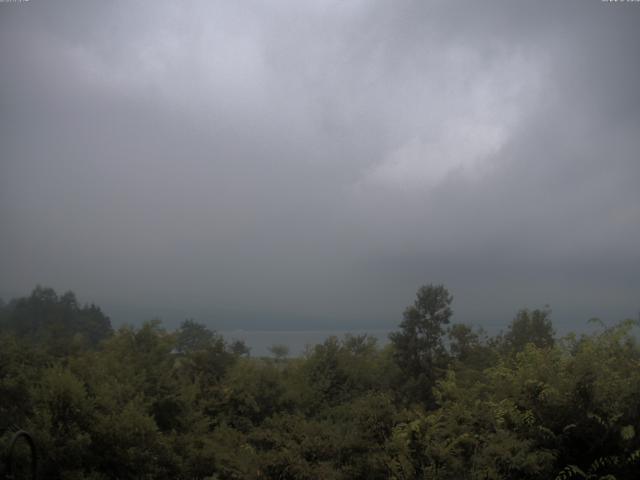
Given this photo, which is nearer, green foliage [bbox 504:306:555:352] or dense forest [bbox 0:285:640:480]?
dense forest [bbox 0:285:640:480]

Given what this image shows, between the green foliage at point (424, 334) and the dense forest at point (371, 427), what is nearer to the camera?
the dense forest at point (371, 427)

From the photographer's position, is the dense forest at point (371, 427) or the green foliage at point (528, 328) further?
the green foliage at point (528, 328)

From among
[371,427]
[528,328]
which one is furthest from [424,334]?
[371,427]

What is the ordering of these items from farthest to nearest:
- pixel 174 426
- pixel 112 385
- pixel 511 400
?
1. pixel 174 426
2. pixel 112 385
3. pixel 511 400

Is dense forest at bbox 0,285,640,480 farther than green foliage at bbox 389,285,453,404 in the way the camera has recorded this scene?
No

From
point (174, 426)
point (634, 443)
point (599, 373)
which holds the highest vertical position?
point (599, 373)

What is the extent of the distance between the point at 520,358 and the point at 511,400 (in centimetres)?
129

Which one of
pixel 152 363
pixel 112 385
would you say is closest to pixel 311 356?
pixel 152 363

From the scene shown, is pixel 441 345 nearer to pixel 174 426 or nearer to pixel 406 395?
pixel 406 395

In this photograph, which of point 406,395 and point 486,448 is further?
point 406,395

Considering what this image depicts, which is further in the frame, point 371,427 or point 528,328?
point 528,328

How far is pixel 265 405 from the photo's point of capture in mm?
16562

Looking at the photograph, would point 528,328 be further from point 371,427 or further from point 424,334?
point 371,427

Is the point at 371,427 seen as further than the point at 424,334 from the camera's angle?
No
